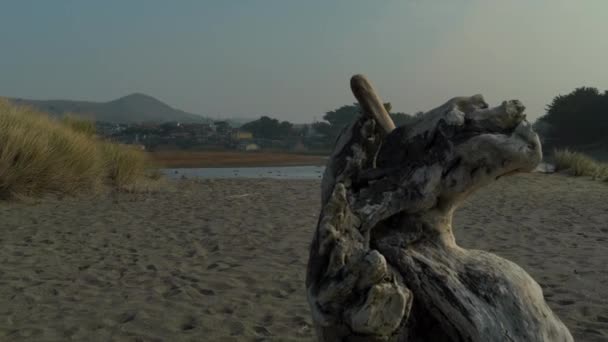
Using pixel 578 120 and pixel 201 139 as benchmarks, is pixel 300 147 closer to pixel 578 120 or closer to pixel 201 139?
pixel 201 139

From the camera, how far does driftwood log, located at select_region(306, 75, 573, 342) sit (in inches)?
86.9

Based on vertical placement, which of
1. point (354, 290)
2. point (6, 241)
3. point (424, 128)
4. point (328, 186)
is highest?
point (424, 128)

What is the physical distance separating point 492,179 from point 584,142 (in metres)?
38.5

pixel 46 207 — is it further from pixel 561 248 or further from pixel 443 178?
pixel 443 178

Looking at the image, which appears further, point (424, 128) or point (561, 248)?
point (561, 248)

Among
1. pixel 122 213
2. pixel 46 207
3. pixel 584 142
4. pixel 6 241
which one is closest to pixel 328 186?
pixel 6 241

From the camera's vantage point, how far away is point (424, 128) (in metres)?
2.69

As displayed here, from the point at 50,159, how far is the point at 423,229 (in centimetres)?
1110

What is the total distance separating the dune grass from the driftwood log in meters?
18.1

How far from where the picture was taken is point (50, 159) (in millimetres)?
12102

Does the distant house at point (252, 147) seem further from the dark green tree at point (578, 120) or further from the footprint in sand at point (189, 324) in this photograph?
the footprint in sand at point (189, 324)

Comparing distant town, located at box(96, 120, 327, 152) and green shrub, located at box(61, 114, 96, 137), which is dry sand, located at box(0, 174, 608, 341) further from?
distant town, located at box(96, 120, 327, 152)

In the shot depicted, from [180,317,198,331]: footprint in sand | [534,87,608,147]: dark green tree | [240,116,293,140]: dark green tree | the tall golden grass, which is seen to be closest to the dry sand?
[180,317,198,331]: footprint in sand

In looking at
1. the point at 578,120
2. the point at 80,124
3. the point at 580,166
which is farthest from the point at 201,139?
the point at 578,120
